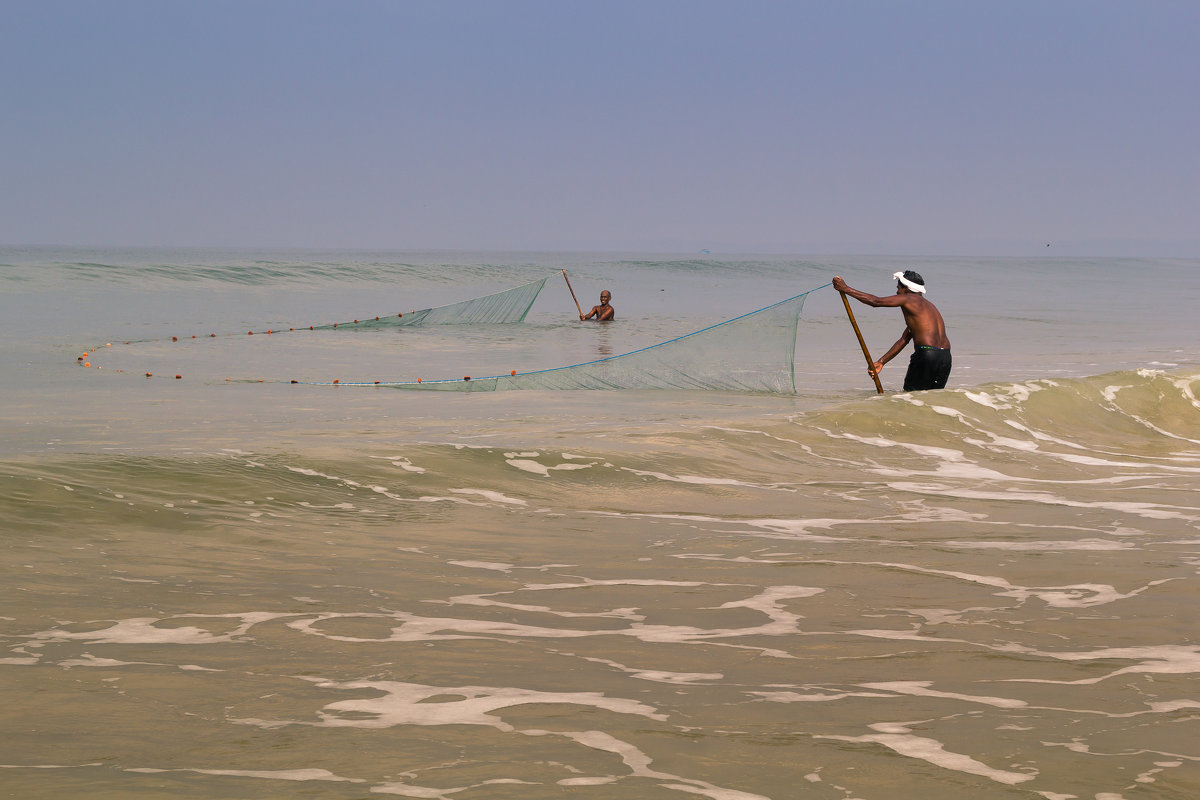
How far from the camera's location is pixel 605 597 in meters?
4.62

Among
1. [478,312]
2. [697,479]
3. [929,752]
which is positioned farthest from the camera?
[478,312]

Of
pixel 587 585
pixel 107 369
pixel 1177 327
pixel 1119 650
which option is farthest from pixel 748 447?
pixel 1177 327

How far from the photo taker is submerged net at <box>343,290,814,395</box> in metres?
12.2

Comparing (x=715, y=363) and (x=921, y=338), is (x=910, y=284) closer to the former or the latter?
(x=921, y=338)

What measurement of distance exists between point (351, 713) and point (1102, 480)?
6.04 m

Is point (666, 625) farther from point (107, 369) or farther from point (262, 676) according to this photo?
point (107, 369)

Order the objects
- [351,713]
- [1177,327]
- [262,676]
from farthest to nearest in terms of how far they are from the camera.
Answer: [1177,327] → [262,676] → [351,713]

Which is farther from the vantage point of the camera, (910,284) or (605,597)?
(910,284)

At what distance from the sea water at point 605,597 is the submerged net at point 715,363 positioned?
676 mm

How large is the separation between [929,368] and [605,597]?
724 cm

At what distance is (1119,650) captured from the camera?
3.93 m

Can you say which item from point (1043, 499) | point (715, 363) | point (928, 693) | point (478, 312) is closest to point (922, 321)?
point (715, 363)

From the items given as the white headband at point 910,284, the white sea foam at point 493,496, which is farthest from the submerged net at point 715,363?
the white sea foam at point 493,496

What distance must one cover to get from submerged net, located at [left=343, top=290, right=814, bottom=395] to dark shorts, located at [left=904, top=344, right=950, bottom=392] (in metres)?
1.37
